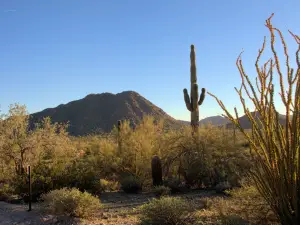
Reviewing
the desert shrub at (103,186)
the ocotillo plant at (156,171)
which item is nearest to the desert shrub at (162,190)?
the ocotillo plant at (156,171)

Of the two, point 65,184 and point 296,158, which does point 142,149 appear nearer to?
point 65,184

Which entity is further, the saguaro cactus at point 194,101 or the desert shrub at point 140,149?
the saguaro cactus at point 194,101

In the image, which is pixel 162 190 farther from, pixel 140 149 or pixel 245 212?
pixel 245 212

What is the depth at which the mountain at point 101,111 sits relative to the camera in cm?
5256

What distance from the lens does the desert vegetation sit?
16.7ft

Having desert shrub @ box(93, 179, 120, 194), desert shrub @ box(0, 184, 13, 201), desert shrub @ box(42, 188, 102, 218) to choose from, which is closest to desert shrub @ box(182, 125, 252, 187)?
desert shrub @ box(93, 179, 120, 194)

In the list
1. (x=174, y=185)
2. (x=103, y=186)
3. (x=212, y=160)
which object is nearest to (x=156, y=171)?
(x=174, y=185)

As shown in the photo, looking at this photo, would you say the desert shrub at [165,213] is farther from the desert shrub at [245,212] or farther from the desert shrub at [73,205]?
the desert shrub at [73,205]

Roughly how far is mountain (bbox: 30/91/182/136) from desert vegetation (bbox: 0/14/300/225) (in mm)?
32643

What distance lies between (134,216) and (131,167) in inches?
287

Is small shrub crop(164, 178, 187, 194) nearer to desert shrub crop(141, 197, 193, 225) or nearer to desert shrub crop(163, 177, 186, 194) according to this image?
desert shrub crop(163, 177, 186, 194)

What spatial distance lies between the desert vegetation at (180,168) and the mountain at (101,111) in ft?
107

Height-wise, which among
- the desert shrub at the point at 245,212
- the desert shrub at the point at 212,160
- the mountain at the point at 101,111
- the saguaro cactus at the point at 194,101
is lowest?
the desert shrub at the point at 245,212

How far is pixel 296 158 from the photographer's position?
16.3 ft
